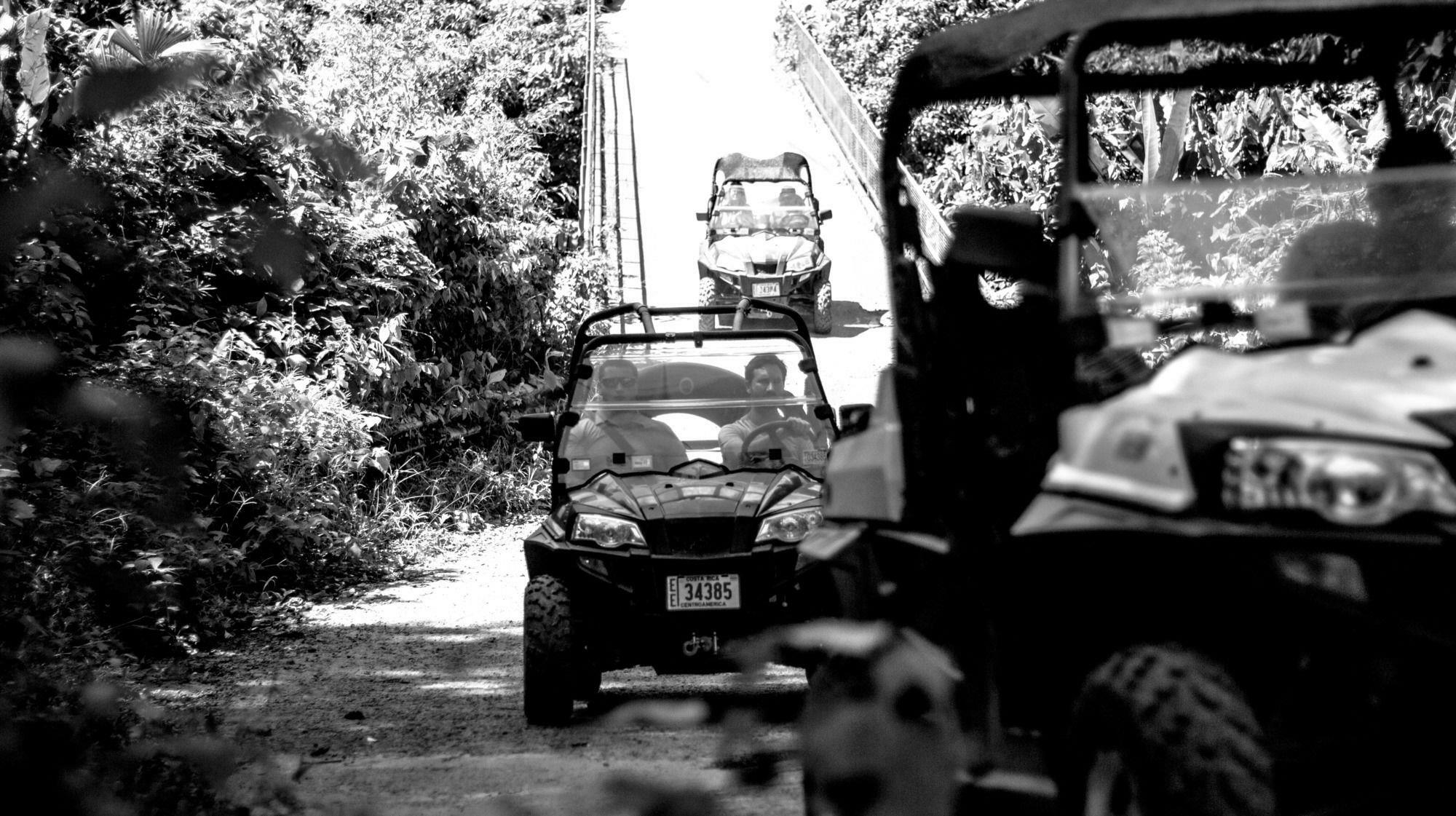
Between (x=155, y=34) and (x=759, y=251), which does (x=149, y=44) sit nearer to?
(x=155, y=34)

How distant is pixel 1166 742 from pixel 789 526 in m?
4.60

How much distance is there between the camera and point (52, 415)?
6.12 feet

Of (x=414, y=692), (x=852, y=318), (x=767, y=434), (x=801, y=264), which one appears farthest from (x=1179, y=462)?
(x=852, y=318)

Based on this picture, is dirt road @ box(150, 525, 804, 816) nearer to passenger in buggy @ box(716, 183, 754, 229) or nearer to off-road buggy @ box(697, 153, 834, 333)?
off-road buggy @ box(697, 153, 834, 333)

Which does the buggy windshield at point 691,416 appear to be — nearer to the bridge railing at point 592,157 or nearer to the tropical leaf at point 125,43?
the tropical leaf at point 125,43

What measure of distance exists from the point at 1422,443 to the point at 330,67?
17.8 meters

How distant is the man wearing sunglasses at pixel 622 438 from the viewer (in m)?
8.05

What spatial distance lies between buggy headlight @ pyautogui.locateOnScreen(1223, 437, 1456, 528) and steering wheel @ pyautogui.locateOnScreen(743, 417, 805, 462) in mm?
5393

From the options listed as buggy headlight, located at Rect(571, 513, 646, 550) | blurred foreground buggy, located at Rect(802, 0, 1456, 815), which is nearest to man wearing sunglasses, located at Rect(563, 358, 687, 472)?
buggy headlight, located at Rect(571, 513, 646, 550)

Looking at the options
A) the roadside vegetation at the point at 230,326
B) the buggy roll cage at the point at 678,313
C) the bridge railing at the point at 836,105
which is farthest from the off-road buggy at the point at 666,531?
the bridge railing at the point at 836,105

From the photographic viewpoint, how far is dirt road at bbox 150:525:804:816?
5.76 metres

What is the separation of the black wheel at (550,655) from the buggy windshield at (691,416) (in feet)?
3.26

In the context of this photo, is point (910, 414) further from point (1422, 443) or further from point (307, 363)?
point (307, 363)

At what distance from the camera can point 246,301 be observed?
1150cm
